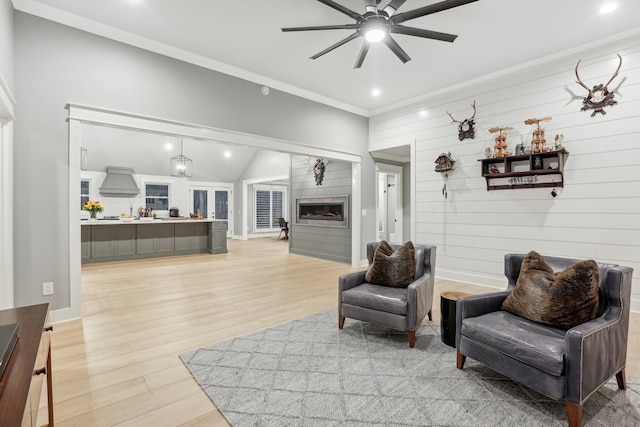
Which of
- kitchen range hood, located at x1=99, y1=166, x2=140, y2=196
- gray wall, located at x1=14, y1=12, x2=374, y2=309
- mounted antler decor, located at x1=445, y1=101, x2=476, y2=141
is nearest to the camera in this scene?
gray wall, located at x1=14, y1=12, x2=374, y2=309

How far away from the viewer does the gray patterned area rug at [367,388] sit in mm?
1749

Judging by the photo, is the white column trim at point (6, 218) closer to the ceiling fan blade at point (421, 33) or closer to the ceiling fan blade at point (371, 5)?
the ceiling fan blade at point (371, 5)

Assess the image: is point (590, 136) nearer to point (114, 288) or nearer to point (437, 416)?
point (437, 416)

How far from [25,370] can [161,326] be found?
90.3 inches

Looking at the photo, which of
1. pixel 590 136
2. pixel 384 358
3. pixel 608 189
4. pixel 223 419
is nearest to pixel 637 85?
pixel 590 136

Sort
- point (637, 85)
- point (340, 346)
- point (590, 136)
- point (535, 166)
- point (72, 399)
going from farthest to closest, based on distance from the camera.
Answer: point (535, 166), point (590, 136), point (637, 85), point (340, 346), point (72, 399)

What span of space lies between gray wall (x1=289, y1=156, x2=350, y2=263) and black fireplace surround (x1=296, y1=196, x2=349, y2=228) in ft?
0.32

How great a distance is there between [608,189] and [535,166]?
78 cm

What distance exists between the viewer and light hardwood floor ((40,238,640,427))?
6.13ft

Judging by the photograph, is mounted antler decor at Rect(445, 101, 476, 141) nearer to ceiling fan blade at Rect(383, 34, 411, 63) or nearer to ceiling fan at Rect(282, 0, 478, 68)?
ceiling fan blade at Rect(383, 34, 411, 63)

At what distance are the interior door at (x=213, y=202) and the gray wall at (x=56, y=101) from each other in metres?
7.84

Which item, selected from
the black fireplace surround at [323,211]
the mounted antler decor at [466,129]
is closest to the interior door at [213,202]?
the black fireplace surround at [323,211]

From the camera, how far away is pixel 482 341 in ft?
6.63

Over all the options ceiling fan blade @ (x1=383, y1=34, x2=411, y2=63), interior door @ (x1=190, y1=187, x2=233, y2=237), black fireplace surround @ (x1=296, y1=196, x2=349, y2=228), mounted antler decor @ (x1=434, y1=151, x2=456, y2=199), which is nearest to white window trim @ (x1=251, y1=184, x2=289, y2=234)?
interior door @ (x1=190, y1=187, x2=233, y2=237)
